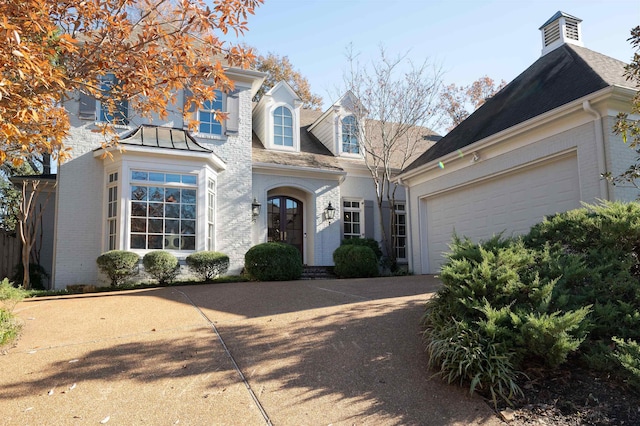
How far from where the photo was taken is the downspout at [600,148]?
24.8 ft

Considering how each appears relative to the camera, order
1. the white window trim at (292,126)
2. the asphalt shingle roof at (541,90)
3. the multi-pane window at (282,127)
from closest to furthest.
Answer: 1. the asphalt shingle roof at (541,90)
2. the white window trim at (292,126)
3. the multi-pane window at (282,127)

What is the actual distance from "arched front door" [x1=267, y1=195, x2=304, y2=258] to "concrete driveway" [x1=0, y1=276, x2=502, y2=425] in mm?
8000

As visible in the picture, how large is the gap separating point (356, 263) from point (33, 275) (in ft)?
28.8

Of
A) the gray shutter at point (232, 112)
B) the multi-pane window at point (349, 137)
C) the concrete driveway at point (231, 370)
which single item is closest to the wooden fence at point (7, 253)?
the gray shutter at point (232, 112)

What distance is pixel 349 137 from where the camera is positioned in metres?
15.9

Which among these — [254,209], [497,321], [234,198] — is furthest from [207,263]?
[497,321]

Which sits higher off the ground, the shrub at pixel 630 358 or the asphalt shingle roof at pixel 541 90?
the asphalt shingle roof at pixel 541 90

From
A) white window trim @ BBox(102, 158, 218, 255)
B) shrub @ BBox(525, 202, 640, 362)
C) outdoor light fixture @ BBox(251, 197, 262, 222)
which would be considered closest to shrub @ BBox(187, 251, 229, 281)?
white window trim @ BBox(102, 158, 218, 255)

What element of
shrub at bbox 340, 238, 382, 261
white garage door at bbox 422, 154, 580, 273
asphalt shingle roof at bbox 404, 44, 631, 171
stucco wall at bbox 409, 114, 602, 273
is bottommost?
shrub at bbox 340, 238, 382, 261

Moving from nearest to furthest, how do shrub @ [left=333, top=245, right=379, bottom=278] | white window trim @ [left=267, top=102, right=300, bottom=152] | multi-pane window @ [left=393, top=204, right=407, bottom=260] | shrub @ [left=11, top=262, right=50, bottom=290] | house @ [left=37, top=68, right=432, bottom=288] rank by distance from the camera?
house @ [left=37, top=68, right=432, bottom=288], shrub @ [left=11, top=262, right=50, bottom=290], shrub @ [left=333, top=245, right=379, bottom=278], white window trim @ [left=267, top=102, right=300, bottom=152], multi-pane window @ [left=393, top=204, right=407, bottom=260]

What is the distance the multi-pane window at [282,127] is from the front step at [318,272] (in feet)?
13.7

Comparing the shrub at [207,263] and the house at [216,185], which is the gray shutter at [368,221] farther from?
the shrub at [207,263]

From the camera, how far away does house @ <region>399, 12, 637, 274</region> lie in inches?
309

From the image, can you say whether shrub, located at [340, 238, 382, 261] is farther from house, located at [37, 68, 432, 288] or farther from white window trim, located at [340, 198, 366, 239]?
white window trim, located at [340, 198, 366, 239]
